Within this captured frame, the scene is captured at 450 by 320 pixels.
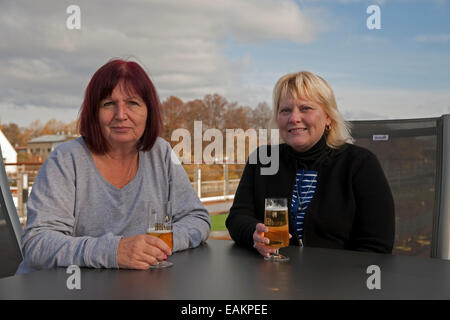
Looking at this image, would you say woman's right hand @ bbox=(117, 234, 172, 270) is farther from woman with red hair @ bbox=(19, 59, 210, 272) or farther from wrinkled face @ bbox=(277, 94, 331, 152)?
wrinkled face @ bbox=(277, 94, 331, 152)

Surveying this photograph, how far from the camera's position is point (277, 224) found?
1.11m

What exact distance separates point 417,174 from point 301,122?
513mm

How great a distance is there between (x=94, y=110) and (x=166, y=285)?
2.46ft

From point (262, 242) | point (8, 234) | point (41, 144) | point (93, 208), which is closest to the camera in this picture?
point (262, 242)

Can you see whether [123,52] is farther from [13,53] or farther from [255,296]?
[13,53]

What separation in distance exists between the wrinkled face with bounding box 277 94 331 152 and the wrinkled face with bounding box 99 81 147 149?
578 millimetres

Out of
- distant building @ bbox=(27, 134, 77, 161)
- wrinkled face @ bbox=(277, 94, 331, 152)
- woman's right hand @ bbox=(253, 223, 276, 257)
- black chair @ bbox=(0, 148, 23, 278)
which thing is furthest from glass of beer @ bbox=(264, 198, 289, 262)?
distant building @ bbox=(27, 134, 77, 161)

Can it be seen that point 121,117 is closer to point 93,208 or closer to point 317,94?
point 93,208

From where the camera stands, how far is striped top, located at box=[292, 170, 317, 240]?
1.48m

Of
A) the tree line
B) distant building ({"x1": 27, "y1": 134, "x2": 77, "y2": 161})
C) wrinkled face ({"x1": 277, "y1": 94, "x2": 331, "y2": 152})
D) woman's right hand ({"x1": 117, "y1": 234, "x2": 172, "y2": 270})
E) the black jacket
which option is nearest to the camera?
woman's right hand ({"x1": 117, "y1": 234, "x2": 172, "y2": 270})

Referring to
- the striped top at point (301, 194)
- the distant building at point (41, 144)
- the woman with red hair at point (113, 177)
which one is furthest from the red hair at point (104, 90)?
the distant building at point (41, 144)

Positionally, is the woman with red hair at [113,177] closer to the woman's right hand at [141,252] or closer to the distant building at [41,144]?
the woman's right hand at [141,252]

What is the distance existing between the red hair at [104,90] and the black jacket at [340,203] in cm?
53

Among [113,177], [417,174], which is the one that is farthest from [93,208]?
[417,174]
